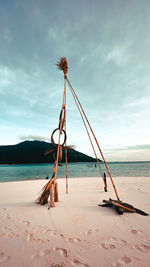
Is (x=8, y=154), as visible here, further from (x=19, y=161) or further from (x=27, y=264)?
(x=27, y=264)

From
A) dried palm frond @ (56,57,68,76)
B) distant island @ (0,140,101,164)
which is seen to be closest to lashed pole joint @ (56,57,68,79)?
dried palm frond @ (56,57,68,76)

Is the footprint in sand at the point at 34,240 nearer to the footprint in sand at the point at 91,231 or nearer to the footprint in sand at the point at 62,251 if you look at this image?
the footprint in sand at the point at 62,251

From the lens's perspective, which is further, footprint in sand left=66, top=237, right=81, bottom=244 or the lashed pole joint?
the lashed pole joint

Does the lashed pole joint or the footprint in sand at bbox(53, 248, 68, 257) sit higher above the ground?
the lashed pole joint

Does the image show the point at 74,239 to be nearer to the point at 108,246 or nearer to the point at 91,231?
the point at 91,231

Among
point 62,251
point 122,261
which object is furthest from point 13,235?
point 122,261

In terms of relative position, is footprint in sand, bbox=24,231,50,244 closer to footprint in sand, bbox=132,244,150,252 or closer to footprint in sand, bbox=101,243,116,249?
footprint in sand, bbox=101,243,116,249

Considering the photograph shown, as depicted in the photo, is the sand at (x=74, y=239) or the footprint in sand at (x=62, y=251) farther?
the footprint in sand at (x=62, y=251)

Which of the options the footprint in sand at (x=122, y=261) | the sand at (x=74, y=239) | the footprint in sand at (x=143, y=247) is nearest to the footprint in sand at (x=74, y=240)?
the sand at (x=74, y=239)

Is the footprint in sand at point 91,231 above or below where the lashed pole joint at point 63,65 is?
below

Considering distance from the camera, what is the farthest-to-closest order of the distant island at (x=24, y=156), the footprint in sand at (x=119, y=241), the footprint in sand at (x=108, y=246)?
the distant island at (x=24, y=156), the footprint in sand at (x=119, y=241), the footprint in sand at (x=108, y=246)

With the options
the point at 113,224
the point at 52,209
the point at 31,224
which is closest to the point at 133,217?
the point at 113,224

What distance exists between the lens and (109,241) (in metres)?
3.05

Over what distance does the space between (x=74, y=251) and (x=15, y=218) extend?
2.89 metres
